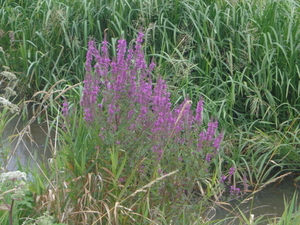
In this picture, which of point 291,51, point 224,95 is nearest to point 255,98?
point 224,95

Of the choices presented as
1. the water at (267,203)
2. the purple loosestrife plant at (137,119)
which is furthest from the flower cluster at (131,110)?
the water at (267,203)

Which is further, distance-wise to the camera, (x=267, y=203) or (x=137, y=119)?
(x=267, y=203)

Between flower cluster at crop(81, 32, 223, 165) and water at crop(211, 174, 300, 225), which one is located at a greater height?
flower cluster at crop(81, 32, 223, 165)

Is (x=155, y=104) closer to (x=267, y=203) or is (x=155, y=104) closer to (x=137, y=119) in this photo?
(x=137, y=119)

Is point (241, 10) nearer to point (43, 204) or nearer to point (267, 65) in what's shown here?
point (267, 65)

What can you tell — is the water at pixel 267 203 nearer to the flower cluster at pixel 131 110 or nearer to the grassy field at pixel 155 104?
the grassy field at pixel 155 104

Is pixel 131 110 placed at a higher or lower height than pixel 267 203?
higher

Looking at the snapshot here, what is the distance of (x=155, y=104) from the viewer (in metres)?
2.94

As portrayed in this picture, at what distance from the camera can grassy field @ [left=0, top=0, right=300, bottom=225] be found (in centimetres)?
291

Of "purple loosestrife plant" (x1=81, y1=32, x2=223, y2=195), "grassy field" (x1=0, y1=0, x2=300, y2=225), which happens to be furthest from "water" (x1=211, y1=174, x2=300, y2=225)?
"purple loosestrife plant" (x1=81, y1=32, x2=223, y2=195)

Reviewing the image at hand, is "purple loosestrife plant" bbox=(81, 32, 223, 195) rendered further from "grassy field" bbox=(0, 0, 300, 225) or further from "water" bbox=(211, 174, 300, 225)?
"water" bbox=(211, 174, 300, 225)

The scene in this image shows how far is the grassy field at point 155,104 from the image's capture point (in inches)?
114

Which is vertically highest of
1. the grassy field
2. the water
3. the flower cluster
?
the flower cluster

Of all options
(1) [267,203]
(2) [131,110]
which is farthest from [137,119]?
(1) [267,203]
